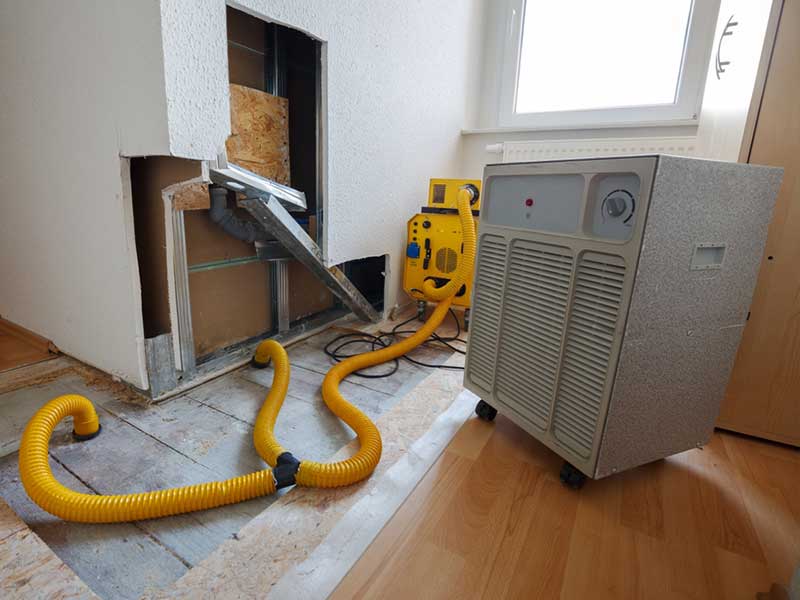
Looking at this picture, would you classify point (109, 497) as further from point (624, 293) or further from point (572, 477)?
point (624, 293)

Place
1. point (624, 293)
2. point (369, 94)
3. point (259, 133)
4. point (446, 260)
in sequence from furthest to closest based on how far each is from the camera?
point (446, 260) → point (369, 94) → point (259, 133) → point (624, 293)

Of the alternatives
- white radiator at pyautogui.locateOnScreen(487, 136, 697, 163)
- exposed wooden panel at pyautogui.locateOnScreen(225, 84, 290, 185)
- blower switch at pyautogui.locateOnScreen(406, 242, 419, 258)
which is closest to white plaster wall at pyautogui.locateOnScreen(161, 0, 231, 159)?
exposed wooden panel at pyautogui.locateOnScreen(225, 84, 290, 185)

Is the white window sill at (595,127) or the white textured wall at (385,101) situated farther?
the white window sill at (595,127)

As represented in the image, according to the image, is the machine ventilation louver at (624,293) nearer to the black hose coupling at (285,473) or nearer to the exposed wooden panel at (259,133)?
the black hose coupling at (285,473)

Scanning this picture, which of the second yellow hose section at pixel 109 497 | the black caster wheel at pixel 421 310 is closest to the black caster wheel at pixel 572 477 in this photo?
the second yellow hose section at pixel 109 497

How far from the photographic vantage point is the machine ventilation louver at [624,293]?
76 centimetres

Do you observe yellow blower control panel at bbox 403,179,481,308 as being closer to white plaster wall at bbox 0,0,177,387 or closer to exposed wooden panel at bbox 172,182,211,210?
exposed wooden panel at bbox 172,182,211,210

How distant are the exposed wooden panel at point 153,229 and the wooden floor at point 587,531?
103 centimetres

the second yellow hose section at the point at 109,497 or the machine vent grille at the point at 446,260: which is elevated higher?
the machine vent grille at the point at 446,260

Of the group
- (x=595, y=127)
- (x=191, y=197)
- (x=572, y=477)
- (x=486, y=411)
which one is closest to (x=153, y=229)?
(x=191, y=197)

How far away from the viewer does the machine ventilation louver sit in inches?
29.9

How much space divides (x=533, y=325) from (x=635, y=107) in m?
1.97

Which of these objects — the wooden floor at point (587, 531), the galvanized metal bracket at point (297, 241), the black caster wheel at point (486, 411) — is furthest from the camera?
the galvanized metal bracket at point (297, 241)

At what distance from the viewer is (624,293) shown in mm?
764
